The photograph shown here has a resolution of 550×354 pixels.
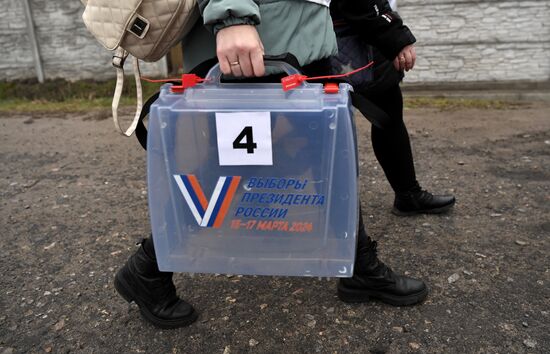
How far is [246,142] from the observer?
1.38 meters

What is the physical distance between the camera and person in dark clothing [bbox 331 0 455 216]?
1.86m

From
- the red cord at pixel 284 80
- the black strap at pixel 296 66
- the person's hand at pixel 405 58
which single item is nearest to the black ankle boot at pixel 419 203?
the person's hand at pixel 405 58

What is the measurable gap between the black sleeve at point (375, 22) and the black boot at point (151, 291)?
109 centimetres

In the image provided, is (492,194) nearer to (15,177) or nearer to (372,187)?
(372,187)

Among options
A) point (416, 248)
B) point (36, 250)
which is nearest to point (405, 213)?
point (416, 248)

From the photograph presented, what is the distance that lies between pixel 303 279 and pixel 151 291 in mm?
644

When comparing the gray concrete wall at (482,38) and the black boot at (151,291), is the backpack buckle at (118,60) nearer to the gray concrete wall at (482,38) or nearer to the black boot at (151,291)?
the black boot at (151,291)

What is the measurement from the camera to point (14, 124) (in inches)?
203

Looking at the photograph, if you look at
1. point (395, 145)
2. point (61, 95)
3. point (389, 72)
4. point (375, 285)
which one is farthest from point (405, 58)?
point (61, 95)

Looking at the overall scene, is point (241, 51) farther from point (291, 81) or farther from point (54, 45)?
point (54, 45)

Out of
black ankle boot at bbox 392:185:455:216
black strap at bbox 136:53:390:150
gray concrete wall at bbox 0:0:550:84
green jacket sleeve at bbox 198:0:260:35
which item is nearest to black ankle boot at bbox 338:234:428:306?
black strap at bbox 136:53:390:150

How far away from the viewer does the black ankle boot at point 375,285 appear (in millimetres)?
1829

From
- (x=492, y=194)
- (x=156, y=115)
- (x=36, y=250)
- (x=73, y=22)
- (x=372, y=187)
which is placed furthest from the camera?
(x=73, y=22)

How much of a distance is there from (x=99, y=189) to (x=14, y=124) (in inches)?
100.0
